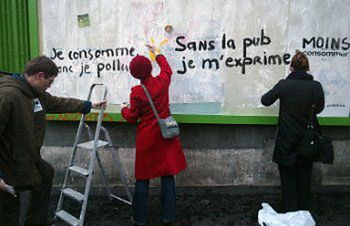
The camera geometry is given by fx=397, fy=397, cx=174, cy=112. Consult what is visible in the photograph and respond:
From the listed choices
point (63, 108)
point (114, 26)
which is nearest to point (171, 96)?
point (114, 26)

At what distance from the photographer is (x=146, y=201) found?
4.16 m

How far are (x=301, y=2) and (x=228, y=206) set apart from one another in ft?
8.55

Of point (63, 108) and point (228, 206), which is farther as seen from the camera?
point (228, 206)

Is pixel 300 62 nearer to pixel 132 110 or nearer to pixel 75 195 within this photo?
pixel 132 110

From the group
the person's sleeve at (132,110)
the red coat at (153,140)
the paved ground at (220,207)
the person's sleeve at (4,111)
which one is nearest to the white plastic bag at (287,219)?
the paved ground at (220,207)

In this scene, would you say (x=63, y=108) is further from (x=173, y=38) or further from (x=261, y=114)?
(x=261, y=114)

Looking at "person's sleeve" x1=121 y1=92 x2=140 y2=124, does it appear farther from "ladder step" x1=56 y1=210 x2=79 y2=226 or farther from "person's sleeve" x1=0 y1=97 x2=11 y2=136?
"person's sleeve" x1=0 y1=97 x2=11 y2=136

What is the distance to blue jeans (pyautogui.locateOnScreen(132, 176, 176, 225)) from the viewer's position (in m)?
4.12

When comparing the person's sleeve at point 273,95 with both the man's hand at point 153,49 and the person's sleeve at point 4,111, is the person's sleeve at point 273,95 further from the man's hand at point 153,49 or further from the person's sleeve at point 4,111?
the person's sleeve at point 4,111

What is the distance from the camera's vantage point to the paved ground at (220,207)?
4297 mm

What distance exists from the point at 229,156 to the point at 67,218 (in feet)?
7.08

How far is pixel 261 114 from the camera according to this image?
498 centimetres

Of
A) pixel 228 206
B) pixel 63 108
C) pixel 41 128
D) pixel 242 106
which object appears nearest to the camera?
pixel 41 128

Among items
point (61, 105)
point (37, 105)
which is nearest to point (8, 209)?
point (37, 105)
